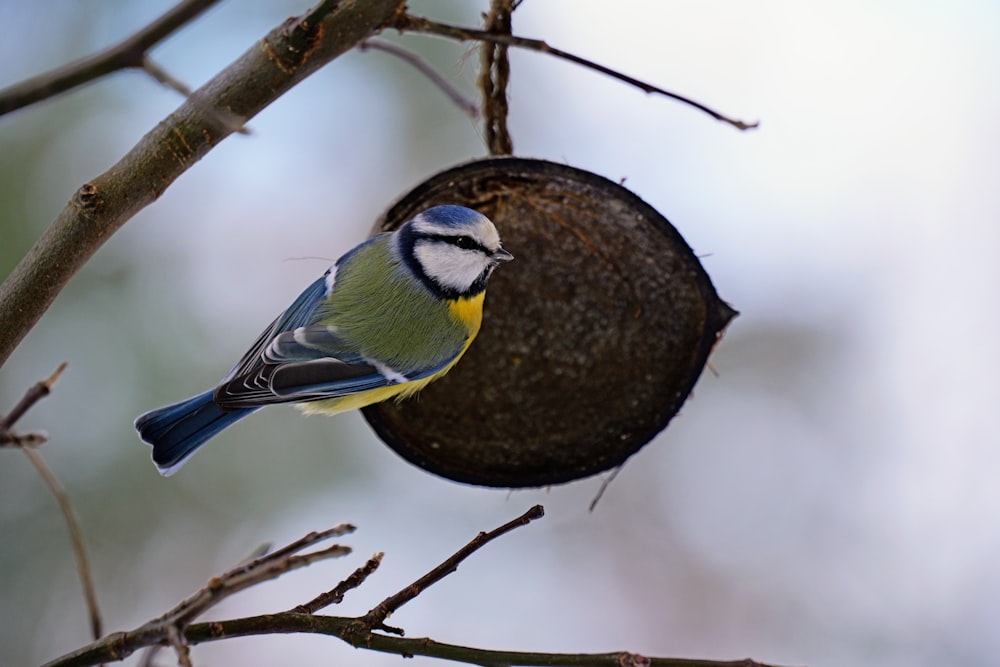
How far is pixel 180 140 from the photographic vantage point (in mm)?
890

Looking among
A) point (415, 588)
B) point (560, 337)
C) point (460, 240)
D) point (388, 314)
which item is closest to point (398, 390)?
point (388, 314)

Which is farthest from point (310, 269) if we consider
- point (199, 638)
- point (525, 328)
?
point (199, 638)

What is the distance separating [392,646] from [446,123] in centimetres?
223

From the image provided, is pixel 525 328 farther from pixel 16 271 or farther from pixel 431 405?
pixel 16 271

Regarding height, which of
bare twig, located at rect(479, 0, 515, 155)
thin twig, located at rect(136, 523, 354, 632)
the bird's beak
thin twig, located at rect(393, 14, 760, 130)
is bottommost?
thin twig, located at rect(136, 523, 354, 632)

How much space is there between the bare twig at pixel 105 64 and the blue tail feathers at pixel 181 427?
0.48 m

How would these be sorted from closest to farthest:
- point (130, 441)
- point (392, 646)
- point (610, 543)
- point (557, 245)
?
point (392, 646), point (557, 245), point (130, 441), point (610, 543)

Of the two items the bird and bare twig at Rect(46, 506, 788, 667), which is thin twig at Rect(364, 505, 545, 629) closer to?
bare twig at Rect(46, 506, 788, 667)

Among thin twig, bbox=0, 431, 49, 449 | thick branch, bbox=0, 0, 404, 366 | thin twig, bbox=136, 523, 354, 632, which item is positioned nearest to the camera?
thin twig, bbox=136, 523, 354, 632

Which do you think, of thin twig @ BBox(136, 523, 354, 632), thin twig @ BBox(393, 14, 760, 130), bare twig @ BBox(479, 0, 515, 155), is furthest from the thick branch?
thin twig @ BBox(136, 523, 354, 632)

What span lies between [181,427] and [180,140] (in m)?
0.34

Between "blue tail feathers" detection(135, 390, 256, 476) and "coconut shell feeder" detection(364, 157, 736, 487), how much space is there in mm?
236

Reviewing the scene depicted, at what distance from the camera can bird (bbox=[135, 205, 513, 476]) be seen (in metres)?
1.03

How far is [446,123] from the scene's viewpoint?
2.77 meters
